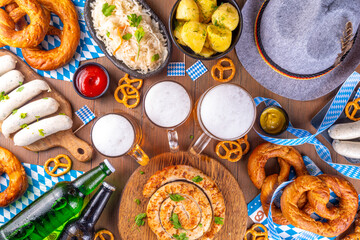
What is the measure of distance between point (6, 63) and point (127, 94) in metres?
0.95

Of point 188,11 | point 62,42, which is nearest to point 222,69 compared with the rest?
point 188,11

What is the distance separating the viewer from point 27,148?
7.34ft

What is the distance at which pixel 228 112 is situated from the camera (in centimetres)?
189

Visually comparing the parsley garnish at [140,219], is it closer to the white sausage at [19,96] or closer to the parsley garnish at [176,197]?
the parsley garnish at [176,197]

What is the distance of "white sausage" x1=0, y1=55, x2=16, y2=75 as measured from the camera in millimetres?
2200

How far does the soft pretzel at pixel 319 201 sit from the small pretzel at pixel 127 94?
1.29m

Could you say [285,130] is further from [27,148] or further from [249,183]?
[27,148]

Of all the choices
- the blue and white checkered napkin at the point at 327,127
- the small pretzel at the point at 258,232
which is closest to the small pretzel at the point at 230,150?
the blue and white checkered napkin at the point at 327,127

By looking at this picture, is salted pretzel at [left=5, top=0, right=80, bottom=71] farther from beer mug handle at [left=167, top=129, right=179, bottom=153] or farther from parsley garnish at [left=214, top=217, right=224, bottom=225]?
parsley garnish at [left=214, top=217, right=224, bottom=225]

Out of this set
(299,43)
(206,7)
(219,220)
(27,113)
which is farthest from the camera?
(27,113)

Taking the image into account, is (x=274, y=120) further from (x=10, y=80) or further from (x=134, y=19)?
(x=10, y=80)

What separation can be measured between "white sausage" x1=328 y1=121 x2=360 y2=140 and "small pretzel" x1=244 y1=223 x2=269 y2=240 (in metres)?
0.87

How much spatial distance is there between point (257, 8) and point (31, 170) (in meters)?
2.10

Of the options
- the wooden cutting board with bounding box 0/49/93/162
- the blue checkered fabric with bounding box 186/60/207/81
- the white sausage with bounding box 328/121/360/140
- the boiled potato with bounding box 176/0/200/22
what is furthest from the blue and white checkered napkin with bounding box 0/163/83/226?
the white sausage with bounding box 328/121/360/140
